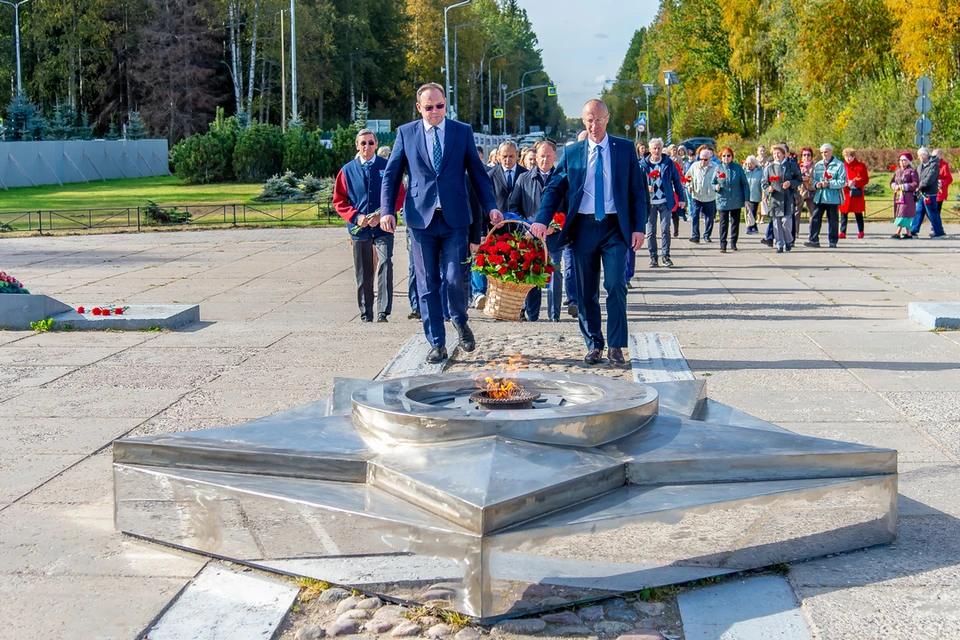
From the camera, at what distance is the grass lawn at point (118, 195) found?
115 ft

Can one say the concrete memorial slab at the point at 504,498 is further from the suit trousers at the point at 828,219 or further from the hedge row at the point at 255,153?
the hedge row at the point at 255,153

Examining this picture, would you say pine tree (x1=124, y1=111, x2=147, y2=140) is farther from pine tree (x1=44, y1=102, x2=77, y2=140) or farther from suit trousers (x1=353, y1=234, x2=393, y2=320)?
suit trousers (x1=353, y1=234, x2=393, y2=320)

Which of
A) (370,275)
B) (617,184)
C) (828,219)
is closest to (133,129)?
(828,219)

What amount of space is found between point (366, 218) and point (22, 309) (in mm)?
3367

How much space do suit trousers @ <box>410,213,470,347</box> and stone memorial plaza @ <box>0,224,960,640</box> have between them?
0.43m

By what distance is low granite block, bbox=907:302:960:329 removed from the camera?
993 cm

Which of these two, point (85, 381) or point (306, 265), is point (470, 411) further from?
point (306, 265)

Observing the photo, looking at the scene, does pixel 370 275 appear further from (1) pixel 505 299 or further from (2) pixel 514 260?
(2) pixel 514 260

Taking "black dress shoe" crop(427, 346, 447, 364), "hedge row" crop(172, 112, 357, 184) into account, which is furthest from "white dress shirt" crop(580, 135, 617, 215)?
"hedge row" crop(172, 112, 357, 184)

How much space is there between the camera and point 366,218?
35.9ft

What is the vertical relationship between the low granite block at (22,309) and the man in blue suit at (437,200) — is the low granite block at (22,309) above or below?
below

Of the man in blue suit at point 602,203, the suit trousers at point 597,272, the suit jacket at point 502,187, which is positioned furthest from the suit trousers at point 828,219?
the man in blue suit at point 602,203

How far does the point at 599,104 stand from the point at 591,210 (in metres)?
0.75

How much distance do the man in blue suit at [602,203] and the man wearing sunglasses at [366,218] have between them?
10.2 ft
